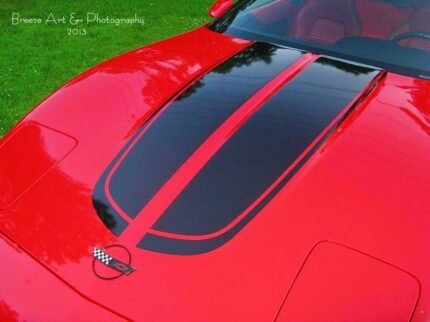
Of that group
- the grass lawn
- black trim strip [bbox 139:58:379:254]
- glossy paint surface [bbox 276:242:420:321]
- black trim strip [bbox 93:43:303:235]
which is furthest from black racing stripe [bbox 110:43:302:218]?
the grass lawn

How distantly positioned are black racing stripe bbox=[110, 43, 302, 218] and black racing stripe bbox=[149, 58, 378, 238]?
0.11 m

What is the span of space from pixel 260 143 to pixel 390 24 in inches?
49.2

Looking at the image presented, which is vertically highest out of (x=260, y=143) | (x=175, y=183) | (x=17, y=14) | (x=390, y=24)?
(x=390, y=24)

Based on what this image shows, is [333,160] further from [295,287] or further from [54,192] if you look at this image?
[54,192]

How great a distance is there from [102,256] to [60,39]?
5.22 meters

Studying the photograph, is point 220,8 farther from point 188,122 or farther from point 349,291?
point 349,291

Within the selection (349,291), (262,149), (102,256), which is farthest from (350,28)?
(102,256)

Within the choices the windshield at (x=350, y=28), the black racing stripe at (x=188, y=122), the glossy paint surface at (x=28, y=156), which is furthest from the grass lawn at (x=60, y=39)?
the black racing stripe at (x=188, y=122)

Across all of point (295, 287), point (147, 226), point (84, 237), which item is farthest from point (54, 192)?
point (295, 287)

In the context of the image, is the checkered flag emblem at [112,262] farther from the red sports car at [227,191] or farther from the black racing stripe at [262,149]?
the black racing stripe at [262,149]

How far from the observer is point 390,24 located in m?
2.58

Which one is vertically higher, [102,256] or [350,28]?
[350,28]

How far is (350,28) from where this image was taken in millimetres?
2641

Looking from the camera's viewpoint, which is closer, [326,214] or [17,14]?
[326,214]
